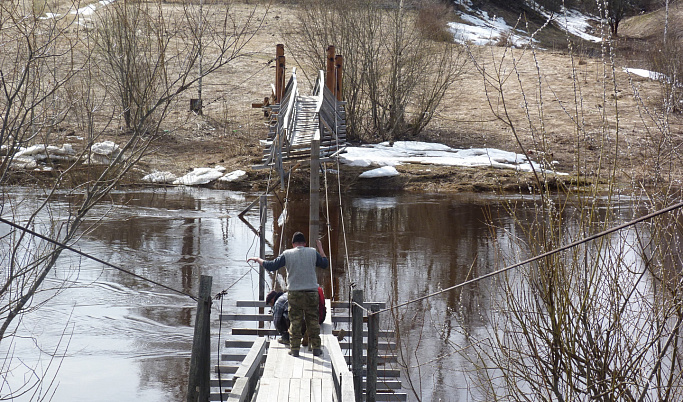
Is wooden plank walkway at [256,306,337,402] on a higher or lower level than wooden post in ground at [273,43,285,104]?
lower

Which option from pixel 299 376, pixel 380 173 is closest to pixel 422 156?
pixel 380 173

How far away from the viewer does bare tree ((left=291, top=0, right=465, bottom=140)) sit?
25.3 metres

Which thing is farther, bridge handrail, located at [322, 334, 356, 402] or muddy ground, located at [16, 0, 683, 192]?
muddy ground, located at [16, 0, 683, 192]

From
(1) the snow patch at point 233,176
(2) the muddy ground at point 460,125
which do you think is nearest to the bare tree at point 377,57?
(2) the muddy ground at point 460,125

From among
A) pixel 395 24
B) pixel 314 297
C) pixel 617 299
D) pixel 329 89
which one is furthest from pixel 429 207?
pixel 617 299

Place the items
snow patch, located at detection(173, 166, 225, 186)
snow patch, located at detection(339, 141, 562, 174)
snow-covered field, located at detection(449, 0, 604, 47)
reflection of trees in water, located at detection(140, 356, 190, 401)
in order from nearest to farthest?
reflection of trees in water, located at detection(140, 356, 190, 401)
snow patch, located at detection(173, 166, 225, 186)
snow patch, located at detection(339, 141, 562, 174)
snow-covered field, located at detection(449, 0, 604, 47)

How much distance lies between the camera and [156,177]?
22.6 m

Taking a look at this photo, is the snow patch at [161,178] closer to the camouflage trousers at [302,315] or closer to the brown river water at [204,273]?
the brown river water at [204,273]

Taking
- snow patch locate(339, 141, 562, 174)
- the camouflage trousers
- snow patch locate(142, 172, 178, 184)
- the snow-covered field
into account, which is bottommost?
snow patch locate(142, 172, 178, 184)

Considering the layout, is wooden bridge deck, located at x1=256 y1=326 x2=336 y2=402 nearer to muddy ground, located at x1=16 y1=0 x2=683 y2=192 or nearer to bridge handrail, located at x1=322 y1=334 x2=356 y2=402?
bridge handrail, located at x1=322 y1=334 x2=356 y2=402

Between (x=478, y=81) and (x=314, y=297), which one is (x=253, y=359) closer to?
(x=314, y=297)

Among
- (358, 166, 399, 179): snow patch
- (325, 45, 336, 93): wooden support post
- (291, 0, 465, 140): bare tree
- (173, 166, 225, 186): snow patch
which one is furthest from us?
(291, 0, 465, 140): bare tree

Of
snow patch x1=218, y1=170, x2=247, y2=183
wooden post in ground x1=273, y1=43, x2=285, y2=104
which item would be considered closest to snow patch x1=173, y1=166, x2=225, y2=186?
snow patch x1=218, y1=170, x2=247, y2=183

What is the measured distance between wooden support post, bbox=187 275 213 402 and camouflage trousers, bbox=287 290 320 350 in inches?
30.6
